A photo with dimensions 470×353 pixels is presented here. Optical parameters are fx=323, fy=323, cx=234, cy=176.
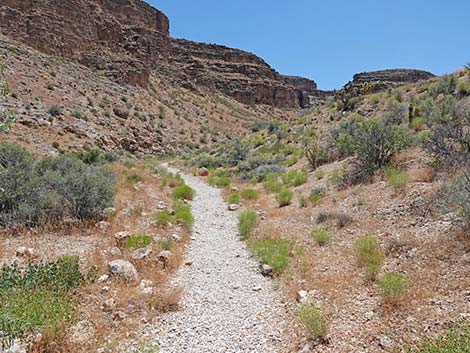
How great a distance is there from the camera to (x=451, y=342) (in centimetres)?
296

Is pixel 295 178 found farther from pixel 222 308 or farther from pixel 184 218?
pixel 222 308

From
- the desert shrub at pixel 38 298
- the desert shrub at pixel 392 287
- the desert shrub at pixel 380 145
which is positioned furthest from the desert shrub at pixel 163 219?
the desert shrub at pixel 380 145

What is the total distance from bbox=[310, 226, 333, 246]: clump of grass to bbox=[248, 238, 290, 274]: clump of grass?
0.59 meters

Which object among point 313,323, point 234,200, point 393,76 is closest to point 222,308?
point 313,323

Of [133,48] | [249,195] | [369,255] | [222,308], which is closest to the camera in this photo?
[222,308]

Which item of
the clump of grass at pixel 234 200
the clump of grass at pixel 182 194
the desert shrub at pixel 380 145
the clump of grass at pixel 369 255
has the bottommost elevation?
the clump of grass at pixel 182 194

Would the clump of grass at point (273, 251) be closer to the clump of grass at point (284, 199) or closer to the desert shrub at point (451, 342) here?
the desert shrub at point (451, 342)

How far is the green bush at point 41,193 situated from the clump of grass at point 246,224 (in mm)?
3525

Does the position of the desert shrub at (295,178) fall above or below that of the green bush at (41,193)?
above

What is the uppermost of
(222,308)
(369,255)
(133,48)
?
(133,48)

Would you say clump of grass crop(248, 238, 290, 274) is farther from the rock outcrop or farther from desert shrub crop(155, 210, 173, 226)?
the rock outcrop

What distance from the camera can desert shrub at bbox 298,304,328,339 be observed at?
3801 millimetres

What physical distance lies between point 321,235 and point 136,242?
378 cm

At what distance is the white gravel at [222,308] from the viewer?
3.94 metres
